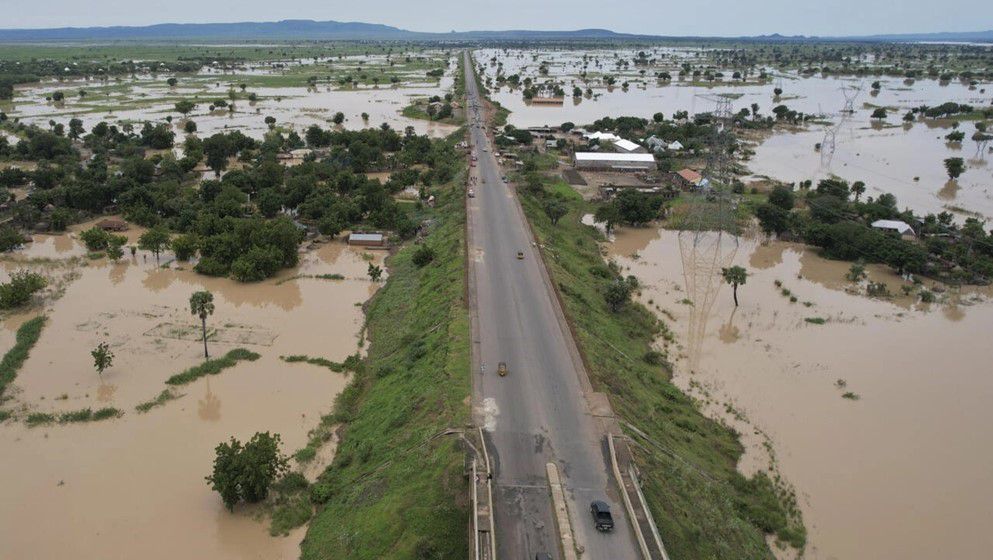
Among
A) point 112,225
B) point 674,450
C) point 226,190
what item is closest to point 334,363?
point 674,450

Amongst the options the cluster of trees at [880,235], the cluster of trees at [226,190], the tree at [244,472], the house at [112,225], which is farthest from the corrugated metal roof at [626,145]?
the tree at [244,472]

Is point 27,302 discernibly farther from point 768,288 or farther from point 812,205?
point 812,205

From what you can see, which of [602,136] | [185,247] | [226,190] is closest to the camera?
[185,247]

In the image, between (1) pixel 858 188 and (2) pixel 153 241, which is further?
(1) pixel 858 188

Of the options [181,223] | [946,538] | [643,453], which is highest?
[181,223]

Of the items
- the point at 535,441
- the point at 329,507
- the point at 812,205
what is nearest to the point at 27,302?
the point at 329,507

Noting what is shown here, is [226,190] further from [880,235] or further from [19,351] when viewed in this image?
[880,235]
